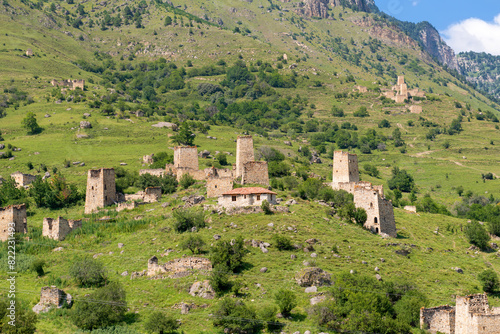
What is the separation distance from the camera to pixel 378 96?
18575 cm

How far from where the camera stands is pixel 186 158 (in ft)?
246

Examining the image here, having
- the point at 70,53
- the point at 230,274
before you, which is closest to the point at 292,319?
the point at 230,274

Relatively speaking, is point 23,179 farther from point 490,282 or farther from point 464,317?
point 464,317

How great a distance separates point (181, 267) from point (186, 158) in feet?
110

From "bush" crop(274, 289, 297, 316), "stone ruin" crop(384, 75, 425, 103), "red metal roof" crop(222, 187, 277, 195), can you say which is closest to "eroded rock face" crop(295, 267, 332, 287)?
"bush" crop(274, 289, 297, 316)

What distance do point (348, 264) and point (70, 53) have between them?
162641 millimetres

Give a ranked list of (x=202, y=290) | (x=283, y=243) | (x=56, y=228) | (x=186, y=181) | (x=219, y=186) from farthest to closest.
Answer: (x=186, y=181) < (x=219, y=186) < (x=56, y=228) < (x=283, y=243) < (x=202, y=290)

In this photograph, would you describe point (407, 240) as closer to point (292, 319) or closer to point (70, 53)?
point (292, 319)

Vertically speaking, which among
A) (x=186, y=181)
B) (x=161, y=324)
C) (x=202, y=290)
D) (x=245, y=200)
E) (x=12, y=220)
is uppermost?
(x=186, y=181)

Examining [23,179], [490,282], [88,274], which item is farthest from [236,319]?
[23,179]

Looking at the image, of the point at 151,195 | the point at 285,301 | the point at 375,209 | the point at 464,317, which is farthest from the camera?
the point at 151,195

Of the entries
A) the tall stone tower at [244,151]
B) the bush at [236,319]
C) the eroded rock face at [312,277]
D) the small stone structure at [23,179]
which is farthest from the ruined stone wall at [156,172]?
the bush at [236,319]

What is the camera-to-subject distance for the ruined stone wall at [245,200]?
52531 millimetres

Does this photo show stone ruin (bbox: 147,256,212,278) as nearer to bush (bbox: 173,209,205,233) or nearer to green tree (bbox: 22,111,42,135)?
bush (bbox: 173,209,205,233)
